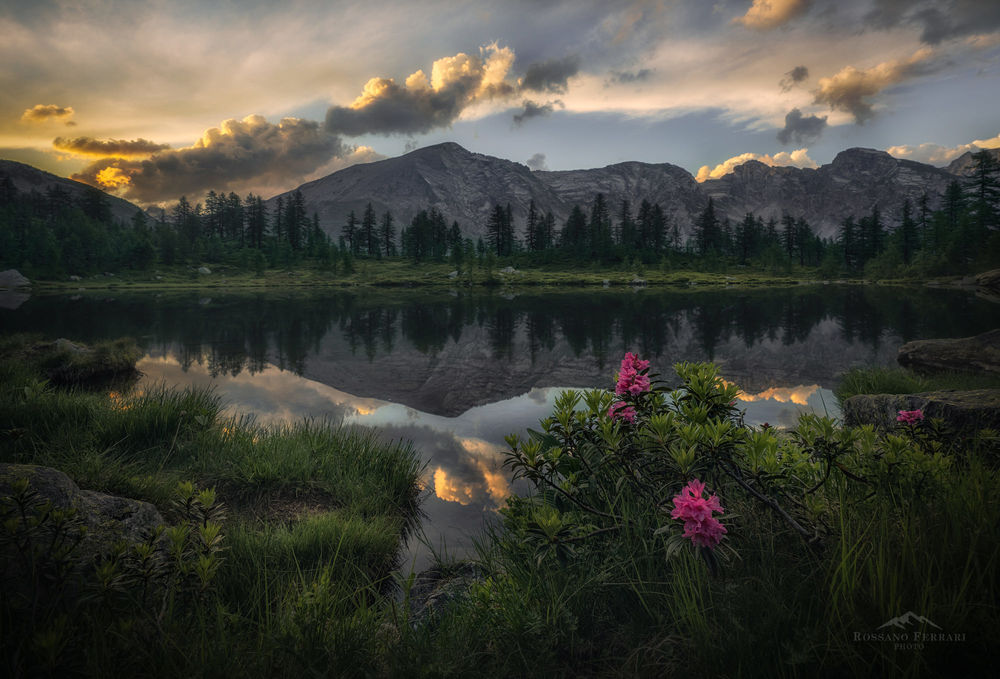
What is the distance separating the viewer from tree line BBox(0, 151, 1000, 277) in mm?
83875

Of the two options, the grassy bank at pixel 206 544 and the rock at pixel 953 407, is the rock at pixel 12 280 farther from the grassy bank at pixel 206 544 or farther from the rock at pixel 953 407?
the rock at pixel 953 407

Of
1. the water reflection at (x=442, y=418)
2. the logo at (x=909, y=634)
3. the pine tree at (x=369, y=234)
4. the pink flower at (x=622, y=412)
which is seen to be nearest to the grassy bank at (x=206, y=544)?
the water reflection at (x=442, y=418)

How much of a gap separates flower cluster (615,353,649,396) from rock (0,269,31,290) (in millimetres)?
113030

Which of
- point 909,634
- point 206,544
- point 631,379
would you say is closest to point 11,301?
point 206,544

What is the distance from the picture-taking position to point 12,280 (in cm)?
8194

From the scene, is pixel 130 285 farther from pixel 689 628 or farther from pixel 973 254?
pixel 973 254

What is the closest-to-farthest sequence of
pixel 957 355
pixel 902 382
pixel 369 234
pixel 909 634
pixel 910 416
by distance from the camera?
pixel 909 634 → pixel 910 416 → pixel 902 382 → pixel 957 355 → pixel 369 234

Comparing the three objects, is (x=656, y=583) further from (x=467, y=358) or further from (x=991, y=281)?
(x=991, y=281)

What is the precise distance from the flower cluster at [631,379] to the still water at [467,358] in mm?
2916

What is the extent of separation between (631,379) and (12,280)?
11746 cm

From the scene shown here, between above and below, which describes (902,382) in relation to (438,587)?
above

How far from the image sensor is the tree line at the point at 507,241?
83875mm

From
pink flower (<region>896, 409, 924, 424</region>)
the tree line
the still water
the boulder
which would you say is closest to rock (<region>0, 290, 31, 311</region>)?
the still water

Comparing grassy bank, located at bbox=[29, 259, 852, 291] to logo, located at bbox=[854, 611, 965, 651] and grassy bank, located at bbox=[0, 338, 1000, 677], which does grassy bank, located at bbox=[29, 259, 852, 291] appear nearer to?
grassy bank, located at bbox=[0, 338, 1000, 677]
